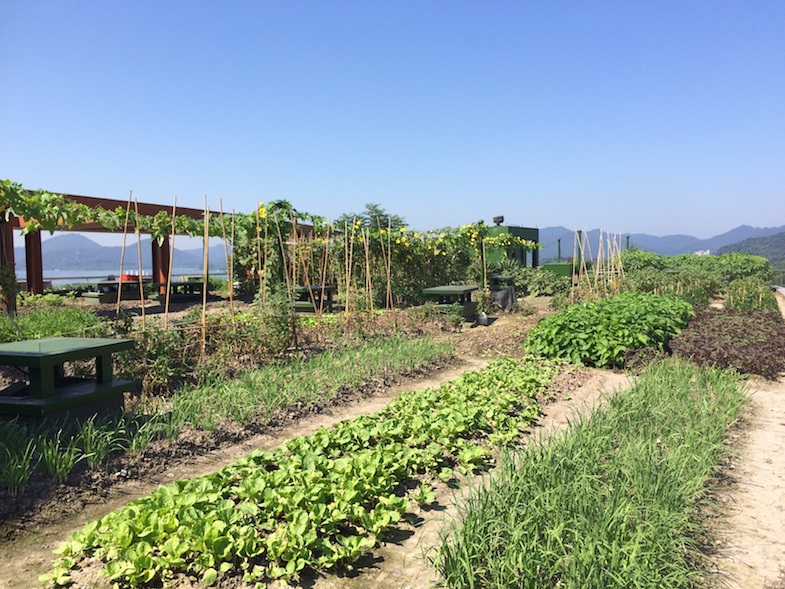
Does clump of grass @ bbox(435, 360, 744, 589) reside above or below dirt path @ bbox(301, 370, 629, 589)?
above

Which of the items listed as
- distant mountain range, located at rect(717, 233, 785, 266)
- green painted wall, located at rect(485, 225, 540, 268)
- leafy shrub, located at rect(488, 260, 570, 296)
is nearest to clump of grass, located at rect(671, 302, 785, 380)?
leafy shrub, located at rect(488, 260, 570, 296)

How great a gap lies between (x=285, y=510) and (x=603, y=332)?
234 inches

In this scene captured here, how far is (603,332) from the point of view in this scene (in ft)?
24.5

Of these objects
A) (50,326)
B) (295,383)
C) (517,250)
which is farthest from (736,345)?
(517,250)

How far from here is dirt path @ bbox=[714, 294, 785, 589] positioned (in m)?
2.45

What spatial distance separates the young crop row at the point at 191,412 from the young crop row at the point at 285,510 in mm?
765

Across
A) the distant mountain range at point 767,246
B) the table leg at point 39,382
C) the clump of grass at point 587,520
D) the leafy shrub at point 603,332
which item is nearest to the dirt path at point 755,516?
the clump of grass at point 587,520

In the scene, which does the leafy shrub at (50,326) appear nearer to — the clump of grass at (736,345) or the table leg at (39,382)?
the table leg at (39,382)

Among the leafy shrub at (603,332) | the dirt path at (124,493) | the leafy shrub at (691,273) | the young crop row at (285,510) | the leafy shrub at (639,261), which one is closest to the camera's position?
the young crop row at (285,510)

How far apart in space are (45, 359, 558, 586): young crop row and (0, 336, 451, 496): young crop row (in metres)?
0.77

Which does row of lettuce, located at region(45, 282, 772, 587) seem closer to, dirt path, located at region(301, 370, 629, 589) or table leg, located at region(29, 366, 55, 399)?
dirt path, located at region(301, 370, 629, 589)

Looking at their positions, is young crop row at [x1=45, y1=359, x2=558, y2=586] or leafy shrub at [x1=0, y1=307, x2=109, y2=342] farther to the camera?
leafy shrub at [x1=0, y1=307, x2=109, y2=342]

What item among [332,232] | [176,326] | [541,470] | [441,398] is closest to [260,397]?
[441,398]

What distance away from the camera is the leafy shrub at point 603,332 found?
23.9 ft
